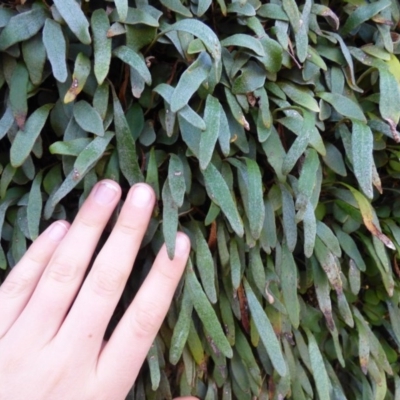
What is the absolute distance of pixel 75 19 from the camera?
0.59 meters

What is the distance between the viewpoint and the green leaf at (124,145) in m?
0.63

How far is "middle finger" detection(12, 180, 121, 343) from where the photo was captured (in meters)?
0.63

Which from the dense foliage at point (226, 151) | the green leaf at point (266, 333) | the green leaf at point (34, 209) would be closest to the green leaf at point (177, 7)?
the dense foliage at point (226, 151)

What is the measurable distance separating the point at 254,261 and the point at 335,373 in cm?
34

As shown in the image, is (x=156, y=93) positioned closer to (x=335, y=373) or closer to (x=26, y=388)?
(x=26, y=388)

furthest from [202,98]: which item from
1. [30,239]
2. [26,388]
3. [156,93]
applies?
[26,388]

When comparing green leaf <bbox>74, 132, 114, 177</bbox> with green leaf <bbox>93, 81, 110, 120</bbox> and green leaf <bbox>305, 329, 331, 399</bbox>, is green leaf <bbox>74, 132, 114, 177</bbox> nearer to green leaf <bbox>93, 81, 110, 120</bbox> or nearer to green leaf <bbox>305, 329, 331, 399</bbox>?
green leaf <bbox>93, 81, 110, 120</bbox>

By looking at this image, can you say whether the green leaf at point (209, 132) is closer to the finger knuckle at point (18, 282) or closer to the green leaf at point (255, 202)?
the green leaf at point (255, 202)

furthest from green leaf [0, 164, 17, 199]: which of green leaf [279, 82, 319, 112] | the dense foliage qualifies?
green leaf [279, 82, 319, 112]

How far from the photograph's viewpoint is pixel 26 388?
0.61 metres

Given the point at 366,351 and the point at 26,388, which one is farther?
the point at 366,351

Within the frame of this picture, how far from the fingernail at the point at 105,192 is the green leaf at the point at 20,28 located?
0.22 m

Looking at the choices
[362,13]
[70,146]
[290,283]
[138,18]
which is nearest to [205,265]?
[290,283]

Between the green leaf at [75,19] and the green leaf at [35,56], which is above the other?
the green leaf at [75,19]
